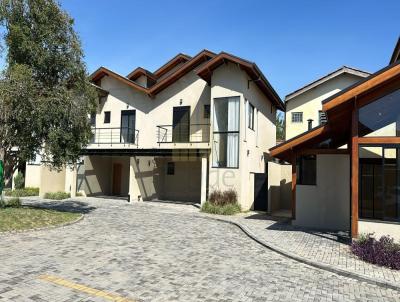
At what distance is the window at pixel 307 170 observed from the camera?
1345 cm

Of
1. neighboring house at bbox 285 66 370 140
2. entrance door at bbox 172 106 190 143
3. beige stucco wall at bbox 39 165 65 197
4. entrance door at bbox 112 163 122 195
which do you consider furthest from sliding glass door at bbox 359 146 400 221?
beige stucco wall at bbox 39 165 65 197

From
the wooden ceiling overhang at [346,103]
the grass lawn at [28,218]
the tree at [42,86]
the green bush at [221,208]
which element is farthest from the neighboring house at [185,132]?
the grass lawn at [28,218]

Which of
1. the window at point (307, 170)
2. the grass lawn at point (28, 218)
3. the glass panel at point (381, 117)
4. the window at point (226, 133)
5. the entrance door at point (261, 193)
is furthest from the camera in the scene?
the entrance door at point (261, 193)

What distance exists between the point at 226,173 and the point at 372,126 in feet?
30.4

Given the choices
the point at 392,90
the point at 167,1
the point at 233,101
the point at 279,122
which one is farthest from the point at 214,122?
the point at 279,122

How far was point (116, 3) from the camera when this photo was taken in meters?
13.1

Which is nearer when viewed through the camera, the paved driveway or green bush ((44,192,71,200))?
the paved driveway

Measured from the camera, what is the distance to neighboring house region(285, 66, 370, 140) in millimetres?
24516

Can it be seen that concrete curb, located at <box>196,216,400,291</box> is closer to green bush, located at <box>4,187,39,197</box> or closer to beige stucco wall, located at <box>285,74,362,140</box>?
beige stucco wall, located at <box>285,74,362,140</box>

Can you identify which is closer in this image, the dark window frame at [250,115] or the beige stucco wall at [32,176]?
the dark window frame at [250,115]

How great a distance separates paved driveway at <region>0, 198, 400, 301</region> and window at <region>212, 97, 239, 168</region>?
6935mm

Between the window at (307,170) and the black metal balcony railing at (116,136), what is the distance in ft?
39.8

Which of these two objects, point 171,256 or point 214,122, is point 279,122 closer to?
point 214,122

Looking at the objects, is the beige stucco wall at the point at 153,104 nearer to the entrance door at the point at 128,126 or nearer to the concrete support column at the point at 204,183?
the entrance door at the point at 128,126
